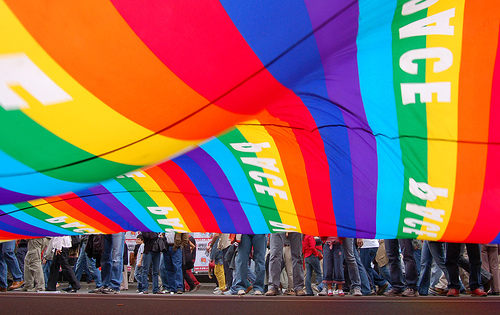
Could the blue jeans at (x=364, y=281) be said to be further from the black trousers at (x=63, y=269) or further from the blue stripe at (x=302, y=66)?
the black trousers at (x=63, y=269)

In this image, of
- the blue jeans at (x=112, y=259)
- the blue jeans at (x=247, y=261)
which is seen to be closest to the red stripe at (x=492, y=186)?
the blue jeans at (x=247, y=261)

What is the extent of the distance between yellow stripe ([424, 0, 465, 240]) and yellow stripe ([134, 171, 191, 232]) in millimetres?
2099

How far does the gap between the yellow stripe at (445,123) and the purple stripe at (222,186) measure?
1528 millimetres

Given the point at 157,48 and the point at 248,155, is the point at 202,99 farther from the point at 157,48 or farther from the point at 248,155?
the point at 248,155

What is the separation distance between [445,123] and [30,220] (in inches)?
135

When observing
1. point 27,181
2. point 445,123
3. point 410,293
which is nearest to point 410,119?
point 445,123

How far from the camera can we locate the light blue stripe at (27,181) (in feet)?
6.55

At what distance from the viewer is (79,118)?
1869 mm

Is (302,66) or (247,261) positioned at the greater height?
(302,66)

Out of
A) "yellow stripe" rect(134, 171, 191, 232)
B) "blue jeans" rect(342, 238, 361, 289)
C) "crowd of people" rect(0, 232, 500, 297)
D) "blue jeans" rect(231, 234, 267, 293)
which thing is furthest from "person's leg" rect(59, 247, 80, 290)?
"blue jeans" rect(342, 238, 361, 289)

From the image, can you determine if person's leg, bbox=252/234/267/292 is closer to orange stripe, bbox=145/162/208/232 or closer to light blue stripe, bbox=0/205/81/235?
orange stripe, bbox=145/162/208/232

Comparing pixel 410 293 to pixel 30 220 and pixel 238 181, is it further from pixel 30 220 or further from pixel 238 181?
pixel 30 220

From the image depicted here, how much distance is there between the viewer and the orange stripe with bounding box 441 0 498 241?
8.32 feet

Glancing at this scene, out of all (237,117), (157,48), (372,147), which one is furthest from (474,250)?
(157,48)
